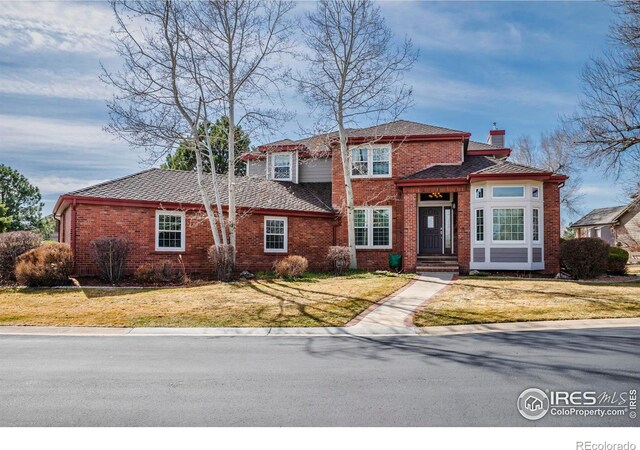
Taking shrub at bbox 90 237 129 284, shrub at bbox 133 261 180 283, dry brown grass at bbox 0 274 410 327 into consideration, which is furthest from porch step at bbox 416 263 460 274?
shrub at bbox 90 237 129 284

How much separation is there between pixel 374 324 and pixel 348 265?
10562 millimetres

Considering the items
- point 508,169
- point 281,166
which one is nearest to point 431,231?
point 508,169

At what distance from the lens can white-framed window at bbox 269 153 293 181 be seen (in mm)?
25672

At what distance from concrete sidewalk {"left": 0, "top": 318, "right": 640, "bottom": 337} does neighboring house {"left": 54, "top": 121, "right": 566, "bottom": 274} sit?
8.42m

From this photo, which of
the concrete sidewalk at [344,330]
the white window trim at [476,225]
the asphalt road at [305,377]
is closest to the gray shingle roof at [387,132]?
the white window trim at [476,225]

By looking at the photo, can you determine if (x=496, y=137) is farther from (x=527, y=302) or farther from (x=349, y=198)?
(x=527, y=302)

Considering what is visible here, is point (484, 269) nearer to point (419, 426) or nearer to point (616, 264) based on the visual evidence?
point (616, 264)

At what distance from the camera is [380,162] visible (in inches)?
894

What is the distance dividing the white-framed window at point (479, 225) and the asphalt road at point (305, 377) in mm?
10265

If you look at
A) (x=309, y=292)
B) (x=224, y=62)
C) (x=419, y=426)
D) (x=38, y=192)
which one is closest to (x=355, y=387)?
(x=419, y=426)

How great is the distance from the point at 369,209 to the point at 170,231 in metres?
9.05

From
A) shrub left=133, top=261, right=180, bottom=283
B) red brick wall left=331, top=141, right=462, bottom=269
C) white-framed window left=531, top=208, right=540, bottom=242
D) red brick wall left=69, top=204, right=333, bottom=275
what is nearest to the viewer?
shrub left=133, top=261, right=180, bottom=283

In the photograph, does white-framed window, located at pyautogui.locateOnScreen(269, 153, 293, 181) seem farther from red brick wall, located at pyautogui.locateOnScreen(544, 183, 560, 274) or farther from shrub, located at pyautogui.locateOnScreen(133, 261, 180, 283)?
red brick wall, located at pyautogui.locateOnScreen(544, 183, 560, 274)

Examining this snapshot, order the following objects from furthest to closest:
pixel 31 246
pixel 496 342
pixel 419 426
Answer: pixel 31 246, pixel 496 342, pixel 419 426
